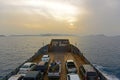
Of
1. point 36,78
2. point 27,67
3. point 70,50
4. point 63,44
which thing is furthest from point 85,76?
point 63,44

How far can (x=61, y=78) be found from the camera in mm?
30797


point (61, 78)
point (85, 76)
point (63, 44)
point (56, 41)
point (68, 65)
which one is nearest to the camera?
point (85, 76)

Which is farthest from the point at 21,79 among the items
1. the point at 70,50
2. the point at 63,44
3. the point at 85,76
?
the point at 63,44

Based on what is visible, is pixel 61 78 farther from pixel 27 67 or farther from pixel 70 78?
pixel 27 67

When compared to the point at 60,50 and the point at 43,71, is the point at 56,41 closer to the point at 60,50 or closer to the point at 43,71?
the point at 60,50

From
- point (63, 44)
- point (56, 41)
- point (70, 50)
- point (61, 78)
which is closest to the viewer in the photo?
point (61, 78)

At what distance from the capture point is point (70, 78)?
26.9 meters

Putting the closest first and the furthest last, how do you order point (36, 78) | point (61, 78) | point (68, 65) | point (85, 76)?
1. point (36, 78)
2. point (85, 76)
3. point (61, 78)
4. point (68, 65)

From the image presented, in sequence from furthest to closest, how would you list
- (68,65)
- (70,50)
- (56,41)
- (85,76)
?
(56,41) → (70,50) → (68,65) → (85,76)

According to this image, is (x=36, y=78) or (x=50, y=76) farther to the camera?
(x=50, y=76)

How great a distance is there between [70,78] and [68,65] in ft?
29.3

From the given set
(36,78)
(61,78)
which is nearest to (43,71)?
(61,78)

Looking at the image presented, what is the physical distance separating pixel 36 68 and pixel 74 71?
6207 millimetres

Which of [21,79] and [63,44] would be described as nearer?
[21,79]
